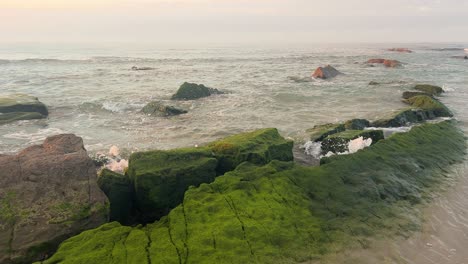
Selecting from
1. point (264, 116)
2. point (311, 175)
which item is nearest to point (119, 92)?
point (264, 116)

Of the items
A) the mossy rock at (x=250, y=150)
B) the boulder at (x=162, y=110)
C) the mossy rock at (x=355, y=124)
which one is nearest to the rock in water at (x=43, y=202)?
the mossy rock at (x=250, y=150)

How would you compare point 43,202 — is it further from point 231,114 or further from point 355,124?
point 231,114

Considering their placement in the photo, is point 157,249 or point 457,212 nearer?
point 157,249

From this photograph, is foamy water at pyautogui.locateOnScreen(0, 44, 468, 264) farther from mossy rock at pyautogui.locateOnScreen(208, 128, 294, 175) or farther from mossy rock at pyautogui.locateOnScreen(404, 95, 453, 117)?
mossy rock at pyautogui.locateOnScreen(208, 128, 294, 175)

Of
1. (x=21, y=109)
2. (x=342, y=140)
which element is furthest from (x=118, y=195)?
(x=21, y=109)

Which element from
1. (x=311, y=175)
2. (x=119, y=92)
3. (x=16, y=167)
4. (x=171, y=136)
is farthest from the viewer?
(x=119, y=92)

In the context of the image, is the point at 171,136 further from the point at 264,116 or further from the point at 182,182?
the point at 182,182

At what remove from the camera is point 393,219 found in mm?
7086

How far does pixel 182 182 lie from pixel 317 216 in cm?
311

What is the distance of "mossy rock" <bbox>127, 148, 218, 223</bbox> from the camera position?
7.58m

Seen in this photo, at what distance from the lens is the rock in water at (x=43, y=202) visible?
5.77 meters

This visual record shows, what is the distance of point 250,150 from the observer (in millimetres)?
9352

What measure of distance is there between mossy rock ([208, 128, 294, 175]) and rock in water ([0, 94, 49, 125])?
13.3 m

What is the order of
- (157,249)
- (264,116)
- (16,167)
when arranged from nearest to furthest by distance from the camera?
(157,249)
(16,167)
(264,116)
